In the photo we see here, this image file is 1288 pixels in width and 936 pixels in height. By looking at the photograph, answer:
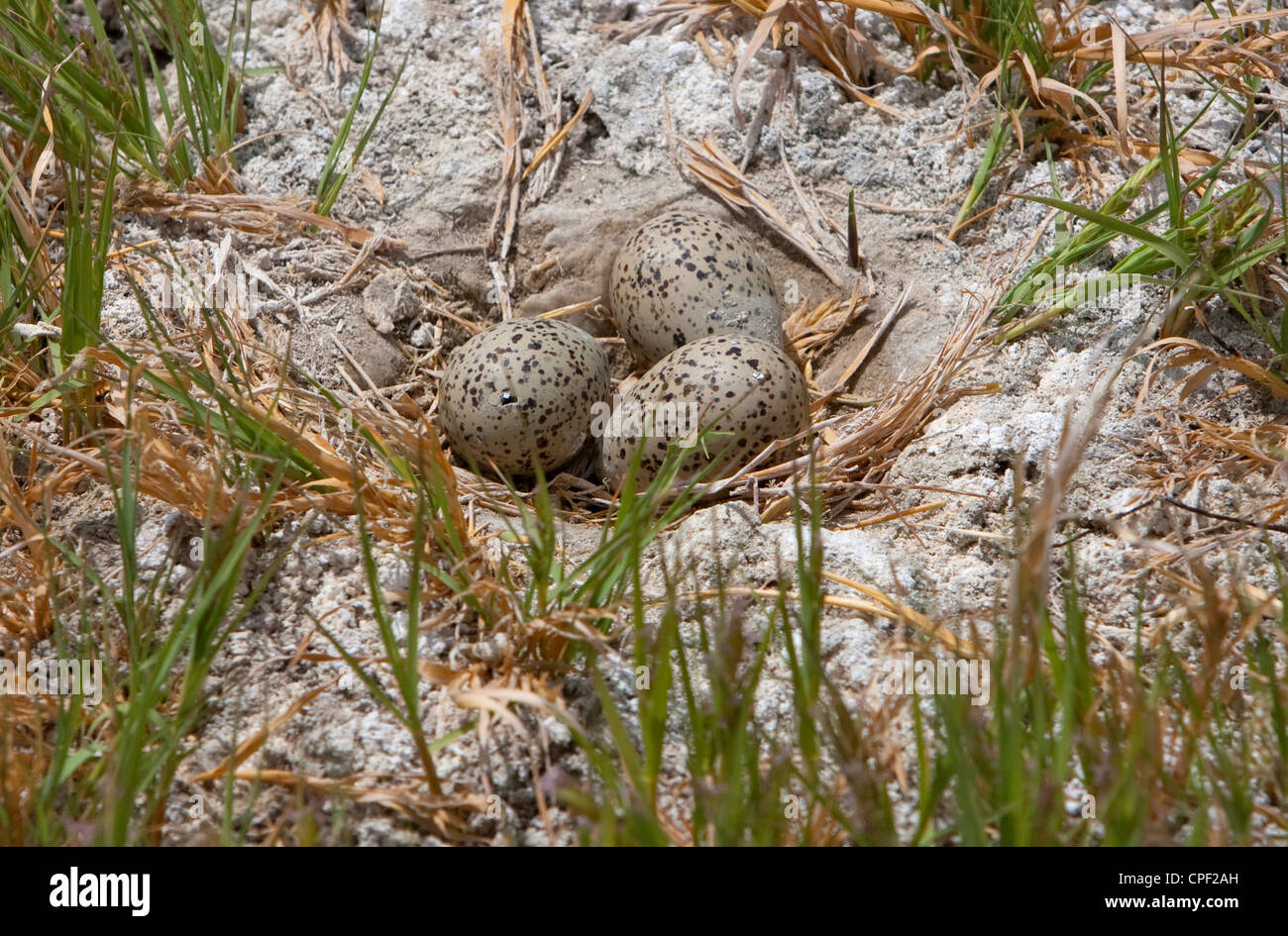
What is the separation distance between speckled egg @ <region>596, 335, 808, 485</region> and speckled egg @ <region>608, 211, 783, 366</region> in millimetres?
237

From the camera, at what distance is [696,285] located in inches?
123

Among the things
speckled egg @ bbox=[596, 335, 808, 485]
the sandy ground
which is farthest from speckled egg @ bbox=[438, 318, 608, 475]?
the sandy ground

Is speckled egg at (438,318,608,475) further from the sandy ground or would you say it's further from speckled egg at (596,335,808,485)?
the sandy ground

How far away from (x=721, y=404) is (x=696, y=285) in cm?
53

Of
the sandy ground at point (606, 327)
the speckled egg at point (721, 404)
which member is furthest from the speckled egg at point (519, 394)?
the sandy ground at point (606, 327)

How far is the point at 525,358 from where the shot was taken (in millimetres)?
2918

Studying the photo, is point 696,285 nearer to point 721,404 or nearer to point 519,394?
point 721,404

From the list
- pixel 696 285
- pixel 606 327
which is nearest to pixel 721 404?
pixel 696 285

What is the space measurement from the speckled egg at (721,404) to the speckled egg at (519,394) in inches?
8.2

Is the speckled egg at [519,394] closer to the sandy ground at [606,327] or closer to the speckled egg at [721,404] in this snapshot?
the speckled egg at [721,404]

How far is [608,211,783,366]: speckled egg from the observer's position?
3.14 meters

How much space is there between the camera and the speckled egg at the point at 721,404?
278 centimetres
